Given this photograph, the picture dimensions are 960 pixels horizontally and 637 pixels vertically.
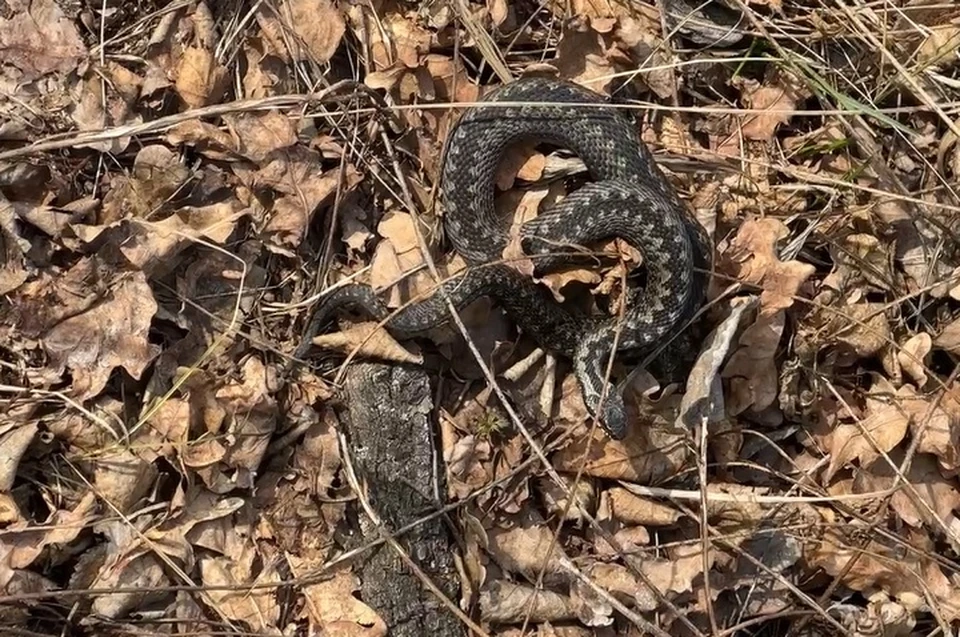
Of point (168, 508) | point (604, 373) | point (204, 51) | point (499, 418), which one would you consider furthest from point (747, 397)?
point (204, 51)

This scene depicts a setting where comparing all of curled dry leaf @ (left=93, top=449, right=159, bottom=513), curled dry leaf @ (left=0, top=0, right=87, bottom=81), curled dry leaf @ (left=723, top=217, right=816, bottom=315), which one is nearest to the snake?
curled dry leaf @ (left=723, top=217, right=816, bottom=315)

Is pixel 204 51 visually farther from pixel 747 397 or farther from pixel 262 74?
pixel 747 397

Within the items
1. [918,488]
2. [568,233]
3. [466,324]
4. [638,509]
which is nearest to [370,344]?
[466,324]

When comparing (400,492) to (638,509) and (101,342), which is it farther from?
(101,342)

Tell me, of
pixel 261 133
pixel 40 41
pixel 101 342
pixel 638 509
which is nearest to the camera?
pixel 101 342

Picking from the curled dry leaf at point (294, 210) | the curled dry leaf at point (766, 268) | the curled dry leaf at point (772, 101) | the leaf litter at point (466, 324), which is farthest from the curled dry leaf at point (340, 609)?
the curled dry leaf at point (772, 101)

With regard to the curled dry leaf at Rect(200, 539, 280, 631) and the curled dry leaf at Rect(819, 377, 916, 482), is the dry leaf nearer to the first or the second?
the curled dry leaf at Rect(200, 539, 280, 631)
